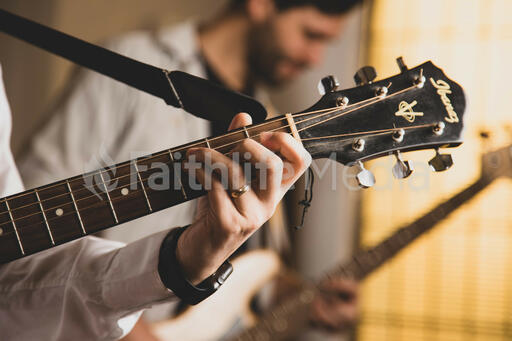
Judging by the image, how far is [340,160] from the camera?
505mm

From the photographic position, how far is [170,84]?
0.55 m

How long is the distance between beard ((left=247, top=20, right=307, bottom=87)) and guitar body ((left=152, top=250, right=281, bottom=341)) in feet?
1.62

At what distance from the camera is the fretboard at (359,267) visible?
Result: 1028mm

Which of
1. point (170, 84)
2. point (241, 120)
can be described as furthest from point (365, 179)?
point (170, 84)

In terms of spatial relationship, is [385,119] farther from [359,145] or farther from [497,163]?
[497,163]

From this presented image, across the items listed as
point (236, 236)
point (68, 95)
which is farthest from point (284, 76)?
point (236, 236)

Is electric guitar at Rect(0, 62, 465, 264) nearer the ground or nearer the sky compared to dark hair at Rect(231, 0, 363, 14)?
nearer the ground

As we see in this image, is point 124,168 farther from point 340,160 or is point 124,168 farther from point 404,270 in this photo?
point 404,270

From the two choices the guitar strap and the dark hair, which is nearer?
the guitar strap

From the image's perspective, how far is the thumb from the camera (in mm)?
497

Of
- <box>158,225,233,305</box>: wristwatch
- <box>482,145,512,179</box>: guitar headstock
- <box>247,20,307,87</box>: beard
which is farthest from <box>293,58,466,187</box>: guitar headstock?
<box>247,20,307,87</box>: beard

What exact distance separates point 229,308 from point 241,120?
31.5 inches

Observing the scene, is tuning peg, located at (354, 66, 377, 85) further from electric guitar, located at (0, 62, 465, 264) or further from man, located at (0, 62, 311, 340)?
man, located at (0, 62, 311, 340)

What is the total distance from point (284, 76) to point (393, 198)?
77 cm
